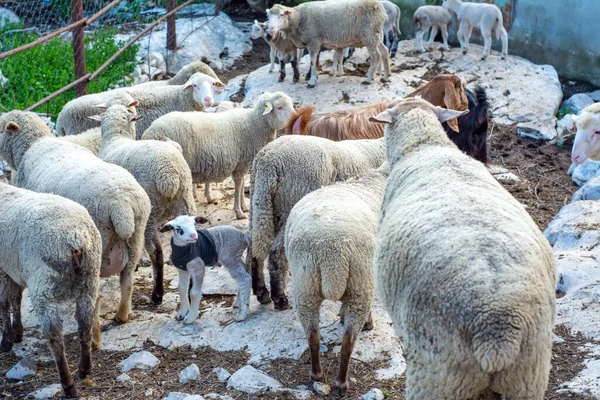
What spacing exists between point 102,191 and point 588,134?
12.3 feet

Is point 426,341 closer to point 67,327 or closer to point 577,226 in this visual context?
point 67,327

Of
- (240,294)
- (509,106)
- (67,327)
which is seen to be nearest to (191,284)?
(240,294)

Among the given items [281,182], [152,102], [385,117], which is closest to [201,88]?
[152,102]

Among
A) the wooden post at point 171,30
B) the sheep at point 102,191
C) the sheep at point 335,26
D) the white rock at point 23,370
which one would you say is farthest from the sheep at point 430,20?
the white rock at point 23,370

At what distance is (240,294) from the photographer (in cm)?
592

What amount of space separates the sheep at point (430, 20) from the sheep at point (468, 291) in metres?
8.54

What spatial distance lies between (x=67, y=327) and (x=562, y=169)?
583 cm

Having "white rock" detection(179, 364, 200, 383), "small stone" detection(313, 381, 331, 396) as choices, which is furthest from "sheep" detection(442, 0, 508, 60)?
"white rock" detection(179, 364, 200, 383)

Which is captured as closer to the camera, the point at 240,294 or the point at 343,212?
the point at 343,212

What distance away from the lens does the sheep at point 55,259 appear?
15.8ft

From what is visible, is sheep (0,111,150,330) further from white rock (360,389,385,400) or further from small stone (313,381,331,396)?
white rock (360,389,385,400)

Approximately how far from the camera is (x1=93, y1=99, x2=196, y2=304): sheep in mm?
6309

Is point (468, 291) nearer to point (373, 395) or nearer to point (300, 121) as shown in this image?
point (373, 395)

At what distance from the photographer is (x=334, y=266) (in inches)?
184
